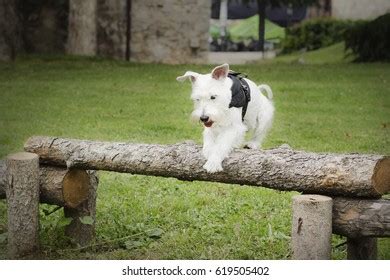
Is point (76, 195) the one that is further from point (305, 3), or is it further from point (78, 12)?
point (305, 3)

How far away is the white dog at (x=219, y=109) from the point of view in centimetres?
358

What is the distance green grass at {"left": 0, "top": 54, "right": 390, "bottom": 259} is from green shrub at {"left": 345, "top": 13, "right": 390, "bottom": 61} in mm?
345

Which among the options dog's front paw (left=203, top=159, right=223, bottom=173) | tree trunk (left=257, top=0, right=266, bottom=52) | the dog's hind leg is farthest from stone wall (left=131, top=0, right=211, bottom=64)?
dog's front paw (left=203, top=159, right=223, bottom=173)

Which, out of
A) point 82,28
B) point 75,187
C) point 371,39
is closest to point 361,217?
point 75,187

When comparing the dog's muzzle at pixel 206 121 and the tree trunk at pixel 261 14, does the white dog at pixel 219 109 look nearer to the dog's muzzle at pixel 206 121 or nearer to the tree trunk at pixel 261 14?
the dog's muzzle at pixel 206 121

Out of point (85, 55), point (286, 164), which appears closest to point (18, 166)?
point (286, 164)

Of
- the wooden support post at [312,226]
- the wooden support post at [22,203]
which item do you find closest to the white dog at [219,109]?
the wooden support post at [312,226]

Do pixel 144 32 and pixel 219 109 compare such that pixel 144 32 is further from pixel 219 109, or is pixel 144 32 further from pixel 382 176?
pixel 382 176

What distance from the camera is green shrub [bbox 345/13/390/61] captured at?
30.2ft

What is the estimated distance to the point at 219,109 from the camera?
3598 millimetres

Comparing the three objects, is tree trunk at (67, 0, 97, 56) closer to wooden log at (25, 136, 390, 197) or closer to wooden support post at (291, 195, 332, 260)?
wooden log at (25, 136, 390, 197)

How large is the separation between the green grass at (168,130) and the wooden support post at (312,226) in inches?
25.4

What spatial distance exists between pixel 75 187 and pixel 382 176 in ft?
5.32

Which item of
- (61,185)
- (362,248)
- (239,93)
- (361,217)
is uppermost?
(239,93)
